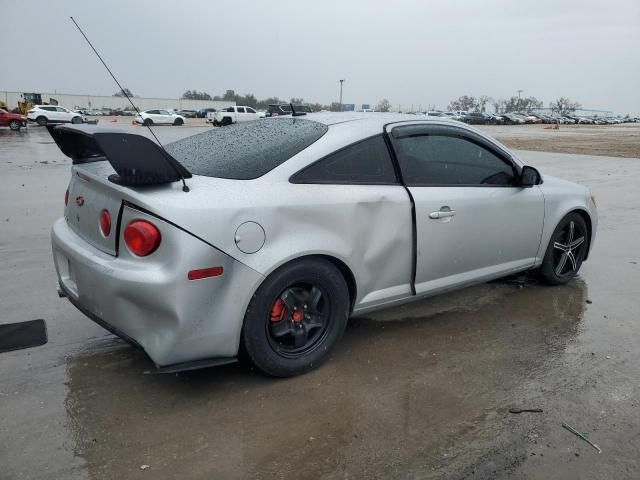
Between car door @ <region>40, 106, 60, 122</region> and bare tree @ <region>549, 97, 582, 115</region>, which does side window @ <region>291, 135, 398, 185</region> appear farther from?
bare tree @ <region>549, 97, 582, 115</region>

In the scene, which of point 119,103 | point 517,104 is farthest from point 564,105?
point 119,103

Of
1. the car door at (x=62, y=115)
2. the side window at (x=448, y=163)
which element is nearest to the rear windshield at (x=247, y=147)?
the side window at (x=448, y=163)

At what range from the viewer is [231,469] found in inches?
92.4

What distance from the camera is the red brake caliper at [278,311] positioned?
2951mm

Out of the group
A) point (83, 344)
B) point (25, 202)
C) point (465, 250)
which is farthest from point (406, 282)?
point (25, 202)

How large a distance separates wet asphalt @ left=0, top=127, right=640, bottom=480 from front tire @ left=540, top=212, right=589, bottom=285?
1.09 feet

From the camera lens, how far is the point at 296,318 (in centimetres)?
304

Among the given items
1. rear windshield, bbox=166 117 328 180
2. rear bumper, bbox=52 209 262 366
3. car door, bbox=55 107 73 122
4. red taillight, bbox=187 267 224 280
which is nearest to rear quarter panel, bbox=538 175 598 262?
rear windshield, bbox=166 117 328 180

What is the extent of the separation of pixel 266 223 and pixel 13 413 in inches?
65.0

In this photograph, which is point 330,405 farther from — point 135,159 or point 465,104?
point 465,104

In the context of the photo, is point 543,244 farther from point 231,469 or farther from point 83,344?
point 83,344

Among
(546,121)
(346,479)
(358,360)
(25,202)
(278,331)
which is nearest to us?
(346,479)

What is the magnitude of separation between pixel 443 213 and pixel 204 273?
172 cm

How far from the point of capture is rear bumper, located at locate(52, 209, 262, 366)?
254 centimetres
